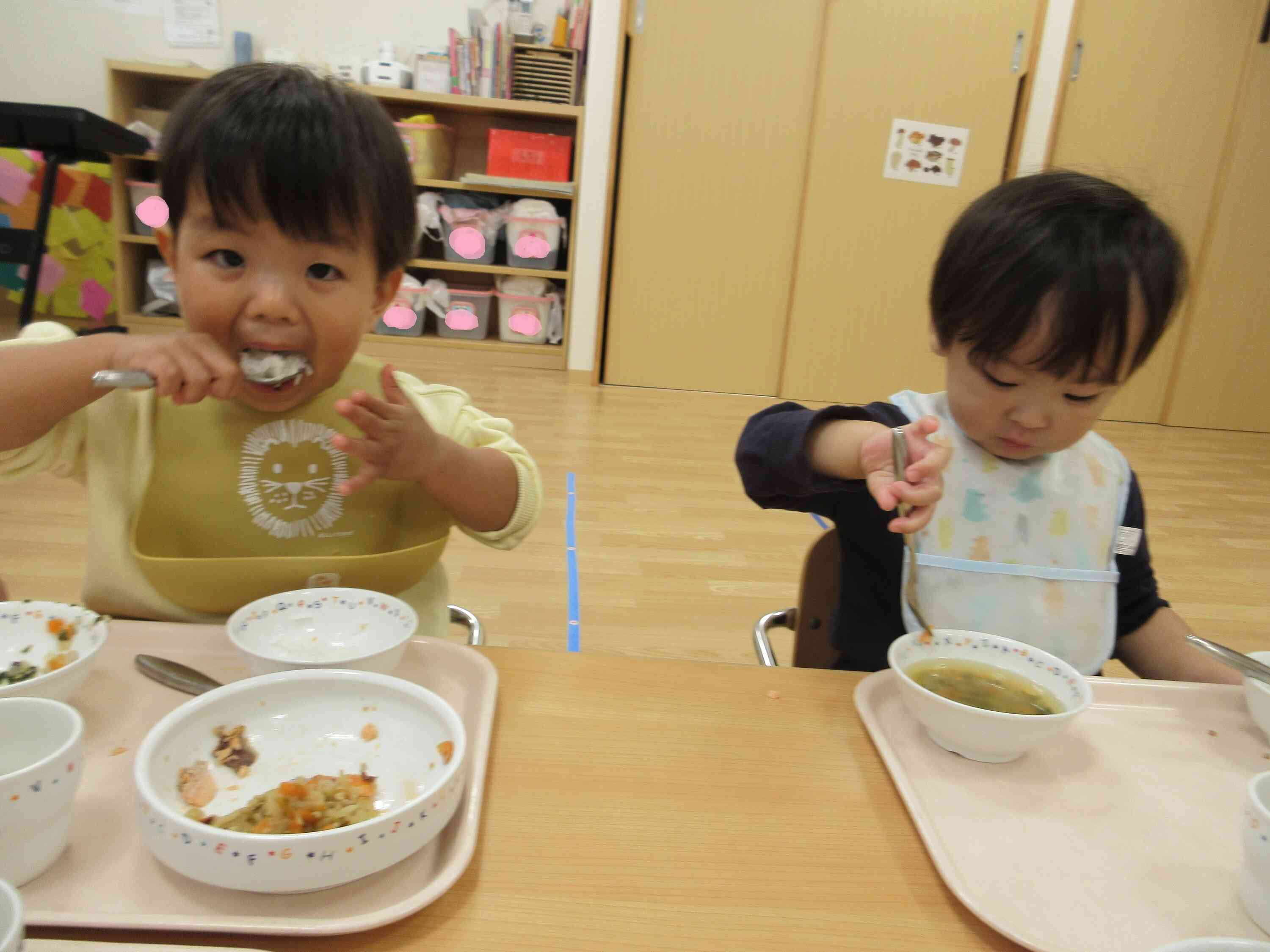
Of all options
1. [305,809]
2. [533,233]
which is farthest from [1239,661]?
[533,233]

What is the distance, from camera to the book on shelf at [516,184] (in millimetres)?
3846

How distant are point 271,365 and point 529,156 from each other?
11.2 ft

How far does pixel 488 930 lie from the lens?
414 millimetres

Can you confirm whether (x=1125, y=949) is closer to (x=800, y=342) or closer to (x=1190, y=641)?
(x=1190, y=641)

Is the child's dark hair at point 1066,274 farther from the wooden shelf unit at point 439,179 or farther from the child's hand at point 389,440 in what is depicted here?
the wooden shelf unit at point 439,179

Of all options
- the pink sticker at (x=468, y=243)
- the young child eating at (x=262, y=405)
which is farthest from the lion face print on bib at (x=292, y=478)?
the pink sticker at (x=468, y=243)

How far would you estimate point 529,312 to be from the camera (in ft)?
13.6

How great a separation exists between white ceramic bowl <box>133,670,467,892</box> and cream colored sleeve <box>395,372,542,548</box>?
367 millimetres

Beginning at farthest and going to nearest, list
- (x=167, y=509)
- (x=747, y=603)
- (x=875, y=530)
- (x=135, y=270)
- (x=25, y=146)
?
(x=135, y=270) < (x=25, y=146) < (x=747, y=603) < (x=875, y=530) < (x=167, y=509)

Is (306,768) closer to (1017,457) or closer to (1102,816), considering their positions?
(1102,816)

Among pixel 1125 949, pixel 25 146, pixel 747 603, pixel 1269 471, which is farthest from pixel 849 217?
pixel 1125 949

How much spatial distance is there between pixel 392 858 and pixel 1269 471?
165 inches

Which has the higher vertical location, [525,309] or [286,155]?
[286,155]

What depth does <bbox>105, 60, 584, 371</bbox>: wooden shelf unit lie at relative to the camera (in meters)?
3.79
